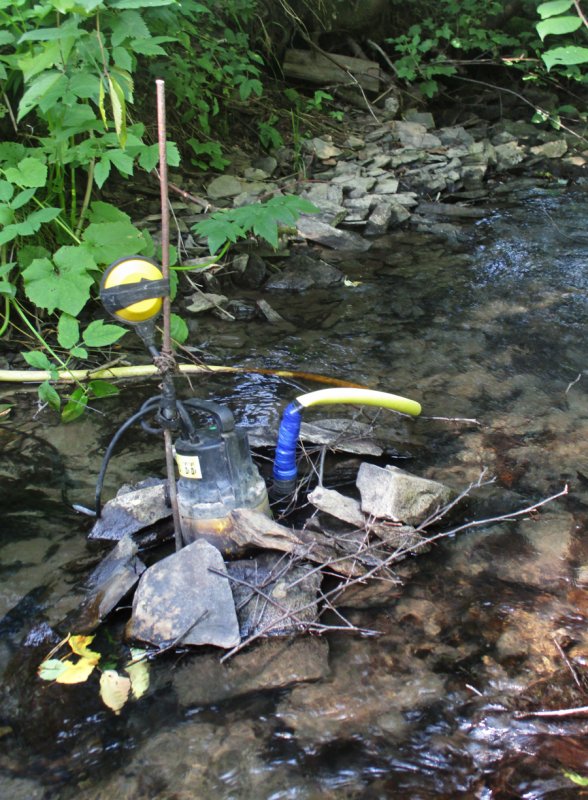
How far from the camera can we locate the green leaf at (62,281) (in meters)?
2.66

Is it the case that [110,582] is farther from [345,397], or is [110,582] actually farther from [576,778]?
[576,778]

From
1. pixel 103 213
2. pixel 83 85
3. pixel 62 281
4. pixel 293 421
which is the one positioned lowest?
pixel 293 421

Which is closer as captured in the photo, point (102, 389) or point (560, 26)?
point (560, 26)

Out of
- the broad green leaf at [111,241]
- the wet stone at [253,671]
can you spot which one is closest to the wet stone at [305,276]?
the broad green leaf at [111,241]

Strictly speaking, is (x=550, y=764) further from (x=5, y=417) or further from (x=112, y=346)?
(x=112, y=346)

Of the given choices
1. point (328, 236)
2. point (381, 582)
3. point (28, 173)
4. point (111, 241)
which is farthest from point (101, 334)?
point (328, 236)

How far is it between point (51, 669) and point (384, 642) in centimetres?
90

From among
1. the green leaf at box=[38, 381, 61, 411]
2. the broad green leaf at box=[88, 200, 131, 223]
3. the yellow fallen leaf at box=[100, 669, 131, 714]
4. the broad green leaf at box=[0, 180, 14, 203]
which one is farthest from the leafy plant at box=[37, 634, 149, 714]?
the broad green leaf at box=[88, 200, 131, 223]

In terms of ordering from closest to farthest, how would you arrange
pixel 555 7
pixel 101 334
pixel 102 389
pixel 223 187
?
pixel 555 7, pixel 101 334, pixel 102 389, pixel 223 187

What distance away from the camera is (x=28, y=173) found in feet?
8.81

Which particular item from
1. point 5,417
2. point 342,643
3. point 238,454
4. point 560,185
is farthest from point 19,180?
point 560,185

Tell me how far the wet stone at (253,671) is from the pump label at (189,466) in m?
0.52

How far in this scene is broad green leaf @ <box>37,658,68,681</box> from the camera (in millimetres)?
1708

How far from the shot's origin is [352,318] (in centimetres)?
388
